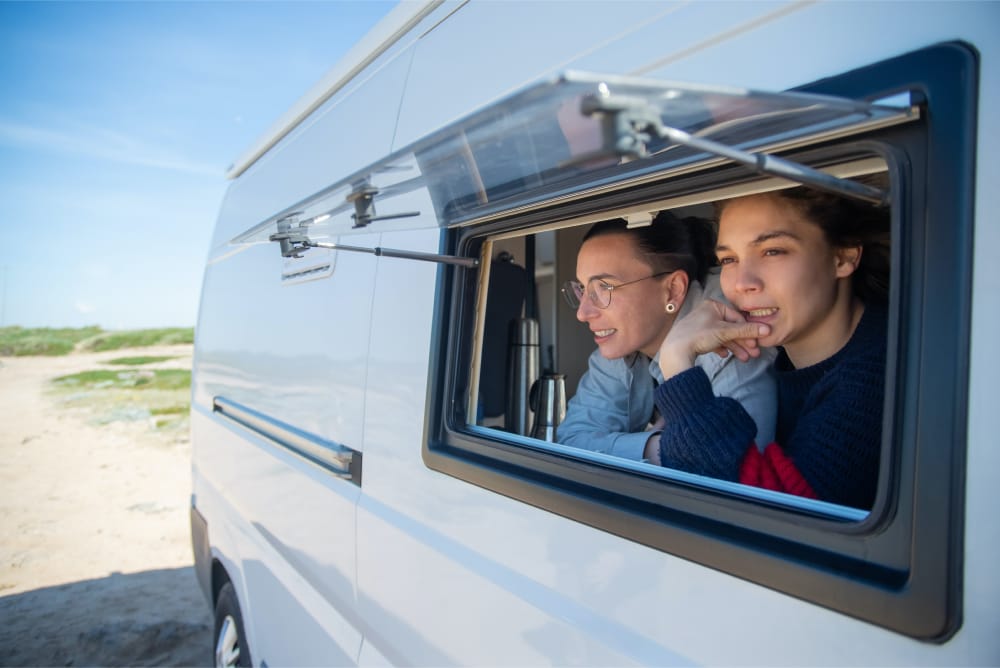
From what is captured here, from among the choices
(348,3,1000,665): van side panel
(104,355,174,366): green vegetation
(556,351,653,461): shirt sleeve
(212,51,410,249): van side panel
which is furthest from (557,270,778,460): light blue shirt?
(104,355,174,366): green vegetation

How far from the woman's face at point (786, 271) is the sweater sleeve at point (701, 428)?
186mm

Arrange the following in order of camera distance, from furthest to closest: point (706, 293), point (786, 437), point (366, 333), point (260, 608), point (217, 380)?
point (217, 380) < point (260, 608) < point (366, 333) < point (706, 293) < point (786, 437)

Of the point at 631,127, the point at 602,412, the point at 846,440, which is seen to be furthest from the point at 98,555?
the point at 631,127

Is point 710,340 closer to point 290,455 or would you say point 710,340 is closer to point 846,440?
point 846,440

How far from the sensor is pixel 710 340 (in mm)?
1424

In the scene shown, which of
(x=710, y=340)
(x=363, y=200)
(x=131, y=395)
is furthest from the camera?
(x=131, y=395)

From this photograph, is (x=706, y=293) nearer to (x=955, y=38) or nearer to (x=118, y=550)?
(x=955, y=38)

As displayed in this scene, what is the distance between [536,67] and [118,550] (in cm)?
622

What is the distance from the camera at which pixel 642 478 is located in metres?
1.07

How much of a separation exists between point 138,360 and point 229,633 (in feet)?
90.3

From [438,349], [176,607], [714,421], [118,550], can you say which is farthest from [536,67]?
[118,550]

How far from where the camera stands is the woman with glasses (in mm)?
1817

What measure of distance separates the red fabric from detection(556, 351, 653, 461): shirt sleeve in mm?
411

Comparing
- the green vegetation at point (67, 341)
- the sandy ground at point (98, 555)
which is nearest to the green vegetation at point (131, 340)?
the green vegetation at point (67, 341)
